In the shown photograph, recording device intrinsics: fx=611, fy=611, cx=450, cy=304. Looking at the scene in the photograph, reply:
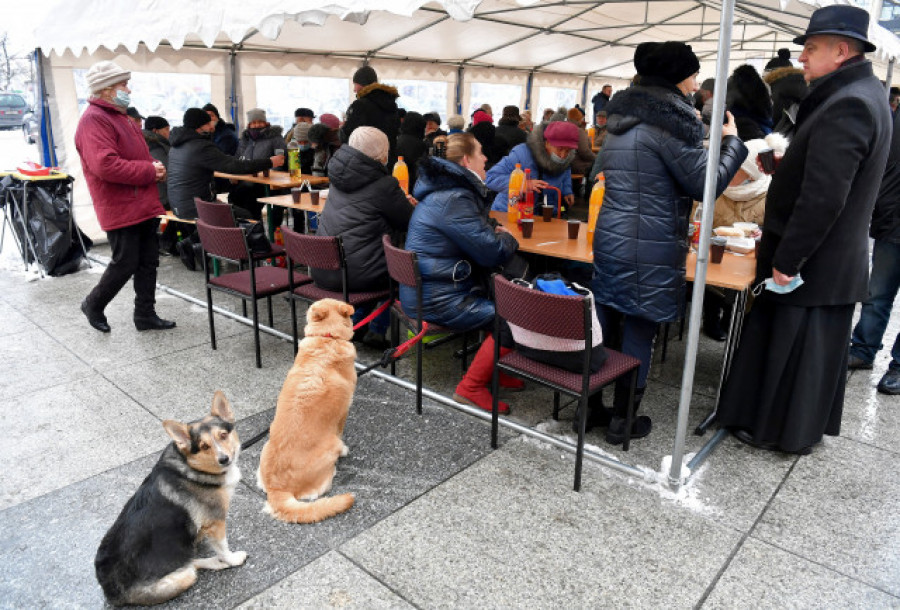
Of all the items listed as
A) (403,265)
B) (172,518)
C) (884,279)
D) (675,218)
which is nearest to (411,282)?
(403,265)

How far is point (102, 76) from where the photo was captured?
4195 millimetres

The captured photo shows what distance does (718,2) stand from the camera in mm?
7270

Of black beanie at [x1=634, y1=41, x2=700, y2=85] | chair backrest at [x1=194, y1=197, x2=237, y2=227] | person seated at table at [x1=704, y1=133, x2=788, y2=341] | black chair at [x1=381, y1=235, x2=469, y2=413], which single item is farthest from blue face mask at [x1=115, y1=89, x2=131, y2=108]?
person seated at table at [x1=704, y1=133, x2=788, y2=341]

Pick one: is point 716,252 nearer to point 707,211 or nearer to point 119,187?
point 707,211

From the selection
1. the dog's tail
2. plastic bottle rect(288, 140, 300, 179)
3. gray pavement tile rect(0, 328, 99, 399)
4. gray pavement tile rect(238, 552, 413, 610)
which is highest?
plastic bottle rect(288, 140, 300, 179)

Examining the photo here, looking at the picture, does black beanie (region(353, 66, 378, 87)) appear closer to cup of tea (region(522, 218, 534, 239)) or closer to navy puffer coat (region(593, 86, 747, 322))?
cup of tea (region(522, 218, 534, 239))

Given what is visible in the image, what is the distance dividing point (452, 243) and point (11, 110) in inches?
833

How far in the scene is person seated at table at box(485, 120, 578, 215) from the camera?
15.4 feet

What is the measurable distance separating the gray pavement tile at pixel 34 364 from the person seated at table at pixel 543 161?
3.30 metres

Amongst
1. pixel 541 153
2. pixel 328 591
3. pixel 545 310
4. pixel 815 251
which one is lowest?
pixel 328 591

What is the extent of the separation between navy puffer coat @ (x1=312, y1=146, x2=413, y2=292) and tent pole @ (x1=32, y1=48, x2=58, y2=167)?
501 cm

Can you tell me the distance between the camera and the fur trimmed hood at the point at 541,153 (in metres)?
4.92

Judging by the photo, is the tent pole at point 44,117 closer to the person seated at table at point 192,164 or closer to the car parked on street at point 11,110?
the person seated at table at point 192,164

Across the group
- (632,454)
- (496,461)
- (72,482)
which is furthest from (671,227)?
(72,482)
